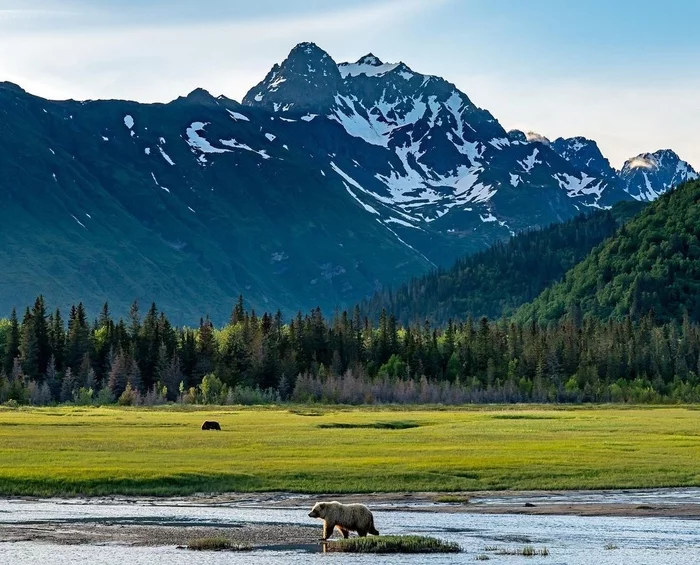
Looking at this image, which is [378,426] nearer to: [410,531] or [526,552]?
[410,531]

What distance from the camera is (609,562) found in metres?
49.1

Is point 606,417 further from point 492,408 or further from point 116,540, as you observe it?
point 116,540

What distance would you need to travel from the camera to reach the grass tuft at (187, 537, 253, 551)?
5144 cm

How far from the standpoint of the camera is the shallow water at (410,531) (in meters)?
49.4

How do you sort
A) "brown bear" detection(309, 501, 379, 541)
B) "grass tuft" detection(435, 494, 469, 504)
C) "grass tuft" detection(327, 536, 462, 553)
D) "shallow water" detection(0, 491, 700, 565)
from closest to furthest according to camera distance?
"shallow water" detection(0, 491, 700, 565)
"grass tuft" detection(327, 536, 462, 553)
"brown bear" detection(309, 501, 379, 541)
"grass tuft" detection(435, 494, 469, 504)

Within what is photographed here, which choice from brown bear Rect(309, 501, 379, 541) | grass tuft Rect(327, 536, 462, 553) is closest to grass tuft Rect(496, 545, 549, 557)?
grass tuft Rect(327, 536, 462, 553)

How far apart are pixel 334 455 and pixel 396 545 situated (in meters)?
36.4

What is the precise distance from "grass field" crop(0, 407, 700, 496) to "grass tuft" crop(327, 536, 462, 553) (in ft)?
58.5

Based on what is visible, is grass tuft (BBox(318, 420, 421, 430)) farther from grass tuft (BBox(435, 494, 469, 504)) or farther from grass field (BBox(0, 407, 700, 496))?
grass tuft (BBox(435, 494, 469, 504))

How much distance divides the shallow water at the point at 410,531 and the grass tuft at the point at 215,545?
0.88 meters

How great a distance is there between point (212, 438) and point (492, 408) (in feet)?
290

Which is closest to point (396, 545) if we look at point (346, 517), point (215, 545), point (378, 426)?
point (346, 517)

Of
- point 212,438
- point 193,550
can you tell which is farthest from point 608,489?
point 212,438

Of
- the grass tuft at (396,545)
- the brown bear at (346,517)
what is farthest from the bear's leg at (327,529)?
the grass tuft at (396,545)
